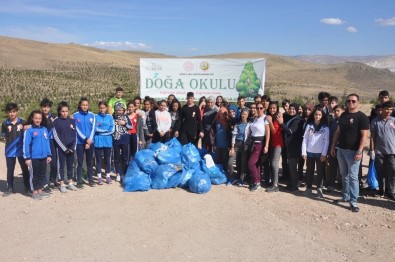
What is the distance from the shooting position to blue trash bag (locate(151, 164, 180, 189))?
22.6 feet

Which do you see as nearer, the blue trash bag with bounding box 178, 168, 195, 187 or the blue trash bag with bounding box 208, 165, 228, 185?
the blue trash bag with bounding box 178, 168, 195, 187

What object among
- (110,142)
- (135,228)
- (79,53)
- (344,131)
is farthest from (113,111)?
(79,53)

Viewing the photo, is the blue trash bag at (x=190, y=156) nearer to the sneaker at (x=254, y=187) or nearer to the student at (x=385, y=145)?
the sneaker at (x=254, y=187)

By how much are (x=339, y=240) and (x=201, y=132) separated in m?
3.77

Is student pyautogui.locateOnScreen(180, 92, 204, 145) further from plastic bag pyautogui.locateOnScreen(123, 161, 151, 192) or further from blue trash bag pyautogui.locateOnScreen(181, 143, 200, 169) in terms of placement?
plastic bag pyautogui.locateOnScreen(123, 161, 151, 192)

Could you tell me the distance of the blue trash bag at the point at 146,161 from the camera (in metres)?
7.07

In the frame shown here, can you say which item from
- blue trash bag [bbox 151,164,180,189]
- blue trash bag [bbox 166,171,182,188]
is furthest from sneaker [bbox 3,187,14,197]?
blue trash bag [bbox 166,171,182,188]

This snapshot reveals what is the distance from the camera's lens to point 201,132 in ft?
26.2

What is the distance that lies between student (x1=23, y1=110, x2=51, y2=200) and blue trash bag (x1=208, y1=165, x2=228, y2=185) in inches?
113

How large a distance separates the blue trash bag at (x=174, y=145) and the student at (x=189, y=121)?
36 centimetres

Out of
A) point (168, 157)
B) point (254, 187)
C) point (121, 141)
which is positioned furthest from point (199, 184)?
point (121, 141)

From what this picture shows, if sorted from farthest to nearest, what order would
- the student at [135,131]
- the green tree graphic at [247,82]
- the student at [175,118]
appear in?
the green tree graphic at [247,82] < the student at [175,118] < the student at [135,131]

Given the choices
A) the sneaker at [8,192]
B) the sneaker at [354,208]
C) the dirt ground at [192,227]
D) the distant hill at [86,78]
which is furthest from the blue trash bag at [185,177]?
the distant hill at [86,78]

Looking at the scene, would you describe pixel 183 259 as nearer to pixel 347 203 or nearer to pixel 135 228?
pixel 135 228
